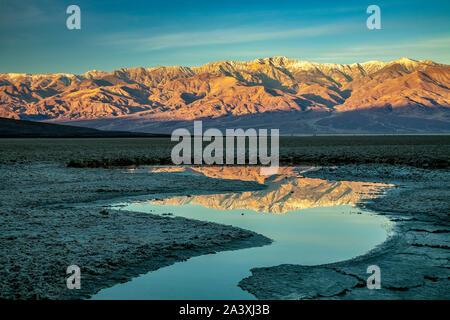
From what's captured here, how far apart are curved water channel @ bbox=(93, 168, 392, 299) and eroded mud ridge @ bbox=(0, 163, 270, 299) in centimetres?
56

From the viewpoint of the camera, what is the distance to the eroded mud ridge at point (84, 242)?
771 cm

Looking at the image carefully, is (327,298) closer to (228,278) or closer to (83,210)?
(228,278)

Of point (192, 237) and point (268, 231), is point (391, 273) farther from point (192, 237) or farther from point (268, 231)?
point (192, 237)

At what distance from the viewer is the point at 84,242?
9945mm

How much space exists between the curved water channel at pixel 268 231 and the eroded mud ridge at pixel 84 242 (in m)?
0.56

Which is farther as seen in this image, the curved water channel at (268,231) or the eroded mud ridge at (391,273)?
the curved water channel at (268,231)

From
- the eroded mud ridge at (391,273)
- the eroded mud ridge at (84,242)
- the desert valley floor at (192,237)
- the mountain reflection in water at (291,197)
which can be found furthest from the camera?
the mountain reflection in water at (291,197)

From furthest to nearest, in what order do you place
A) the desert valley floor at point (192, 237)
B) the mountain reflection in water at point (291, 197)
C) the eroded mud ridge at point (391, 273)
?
the mountain reflection in water at point (291, 197) → the desert valley floor at point (192, 237) → the eroded mud ridge at point (391, 273)

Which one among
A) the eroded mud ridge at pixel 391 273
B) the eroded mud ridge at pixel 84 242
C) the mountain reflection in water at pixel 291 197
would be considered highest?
the eroded mud ridge at pixel 84 242

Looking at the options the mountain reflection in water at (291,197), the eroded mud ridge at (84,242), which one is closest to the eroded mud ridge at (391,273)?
the eroded mud ridge at (84,242)

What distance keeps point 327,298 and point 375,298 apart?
0.75m

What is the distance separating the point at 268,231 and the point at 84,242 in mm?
4676

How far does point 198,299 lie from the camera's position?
22.9ft

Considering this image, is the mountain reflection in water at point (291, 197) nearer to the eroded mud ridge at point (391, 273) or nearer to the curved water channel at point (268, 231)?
the curved water channel at point (268, 231)
